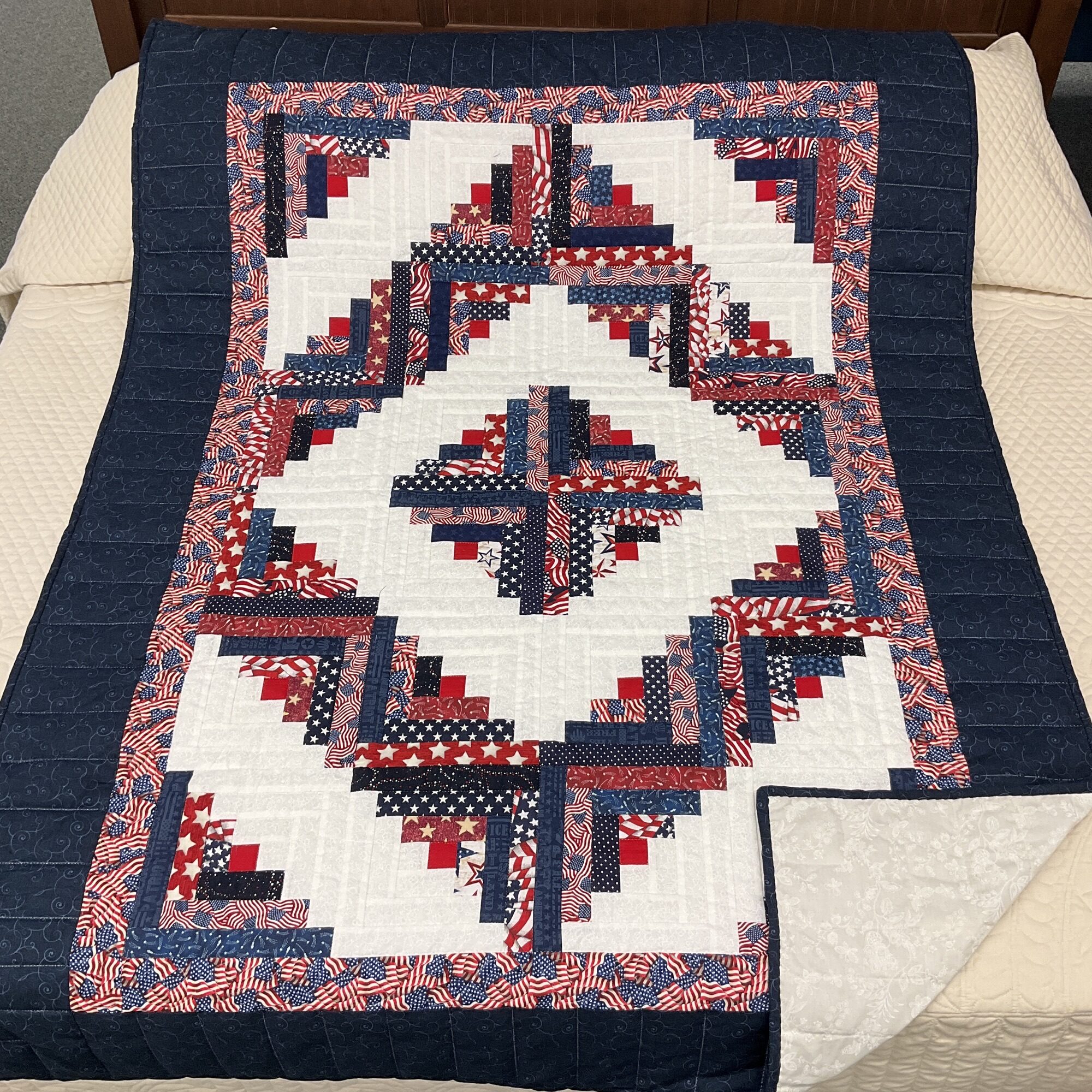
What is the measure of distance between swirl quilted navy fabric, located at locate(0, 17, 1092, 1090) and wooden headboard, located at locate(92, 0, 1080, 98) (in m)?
0.32

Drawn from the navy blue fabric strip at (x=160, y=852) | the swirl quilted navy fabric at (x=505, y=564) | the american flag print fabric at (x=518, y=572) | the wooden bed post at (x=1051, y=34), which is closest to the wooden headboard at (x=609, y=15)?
the wooden bed post at (x=1051, y=34)

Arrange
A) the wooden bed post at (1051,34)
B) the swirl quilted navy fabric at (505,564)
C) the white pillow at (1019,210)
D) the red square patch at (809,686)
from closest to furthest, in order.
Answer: the swirl quilted navy fabric at (505,564) < the red square patch at (809,686) < the white pillow at (1019,210) < the wooden bed post at (1051,34)

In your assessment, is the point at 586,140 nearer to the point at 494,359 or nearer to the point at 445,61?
the point at 445,61

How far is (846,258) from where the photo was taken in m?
1.83

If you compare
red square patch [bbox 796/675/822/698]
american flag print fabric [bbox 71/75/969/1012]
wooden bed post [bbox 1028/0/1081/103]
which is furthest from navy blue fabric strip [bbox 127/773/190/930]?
wooden bed post [bbox 1028/0/1081/103]

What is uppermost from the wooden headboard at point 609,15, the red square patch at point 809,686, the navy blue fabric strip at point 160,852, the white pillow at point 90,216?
the wooden headboard at point 609,15

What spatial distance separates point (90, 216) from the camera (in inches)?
75.1

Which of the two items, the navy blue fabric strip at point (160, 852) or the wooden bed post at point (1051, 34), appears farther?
the wooden bed post at point (1051, 34)

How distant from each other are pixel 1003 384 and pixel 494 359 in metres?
0.87

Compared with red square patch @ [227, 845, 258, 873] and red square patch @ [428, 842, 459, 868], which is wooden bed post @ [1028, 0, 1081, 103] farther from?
red square patch @ [227, 845, 258, 873]

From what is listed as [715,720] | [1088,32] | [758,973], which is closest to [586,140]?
[715,720]

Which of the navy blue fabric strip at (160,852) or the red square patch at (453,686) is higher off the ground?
the red square patch at (453,686)

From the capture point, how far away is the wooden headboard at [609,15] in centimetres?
214

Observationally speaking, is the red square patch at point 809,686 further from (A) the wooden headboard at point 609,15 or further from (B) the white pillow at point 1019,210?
(A) the wooden headboard at point 609,15
